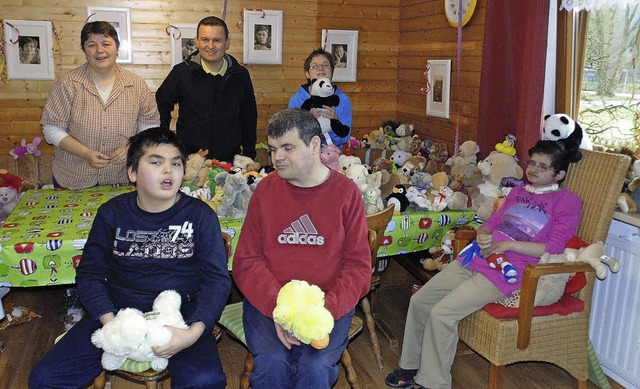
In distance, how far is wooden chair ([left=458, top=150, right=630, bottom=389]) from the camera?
7.34 feet

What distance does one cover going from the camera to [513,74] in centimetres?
330

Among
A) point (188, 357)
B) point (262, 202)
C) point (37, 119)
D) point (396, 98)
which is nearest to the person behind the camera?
point (188, 357)

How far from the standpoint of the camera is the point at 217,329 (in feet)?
7.21

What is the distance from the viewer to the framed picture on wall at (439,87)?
4180 mm

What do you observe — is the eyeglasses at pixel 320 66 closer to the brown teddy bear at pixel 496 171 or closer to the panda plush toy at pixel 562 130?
the brown teddy bear at pixel 496 171

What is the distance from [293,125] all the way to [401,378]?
131cm

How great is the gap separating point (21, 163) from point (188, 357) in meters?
2.82

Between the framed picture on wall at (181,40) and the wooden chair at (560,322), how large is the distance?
3.11 m

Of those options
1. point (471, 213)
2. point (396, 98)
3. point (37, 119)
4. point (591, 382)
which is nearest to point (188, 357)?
point (471, 213)

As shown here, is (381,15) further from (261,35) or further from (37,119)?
(37,119)

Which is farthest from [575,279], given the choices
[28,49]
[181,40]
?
[28,49]

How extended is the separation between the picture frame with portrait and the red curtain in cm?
185

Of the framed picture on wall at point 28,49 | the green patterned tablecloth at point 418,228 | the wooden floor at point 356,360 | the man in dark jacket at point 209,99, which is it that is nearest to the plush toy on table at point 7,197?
the wooden floor at point 356,360

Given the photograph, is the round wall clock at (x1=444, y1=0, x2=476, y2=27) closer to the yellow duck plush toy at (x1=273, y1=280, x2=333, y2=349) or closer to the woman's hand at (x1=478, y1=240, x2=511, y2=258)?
the woman's hand at (x1=478, y1=240, x2=511, y2=258)
